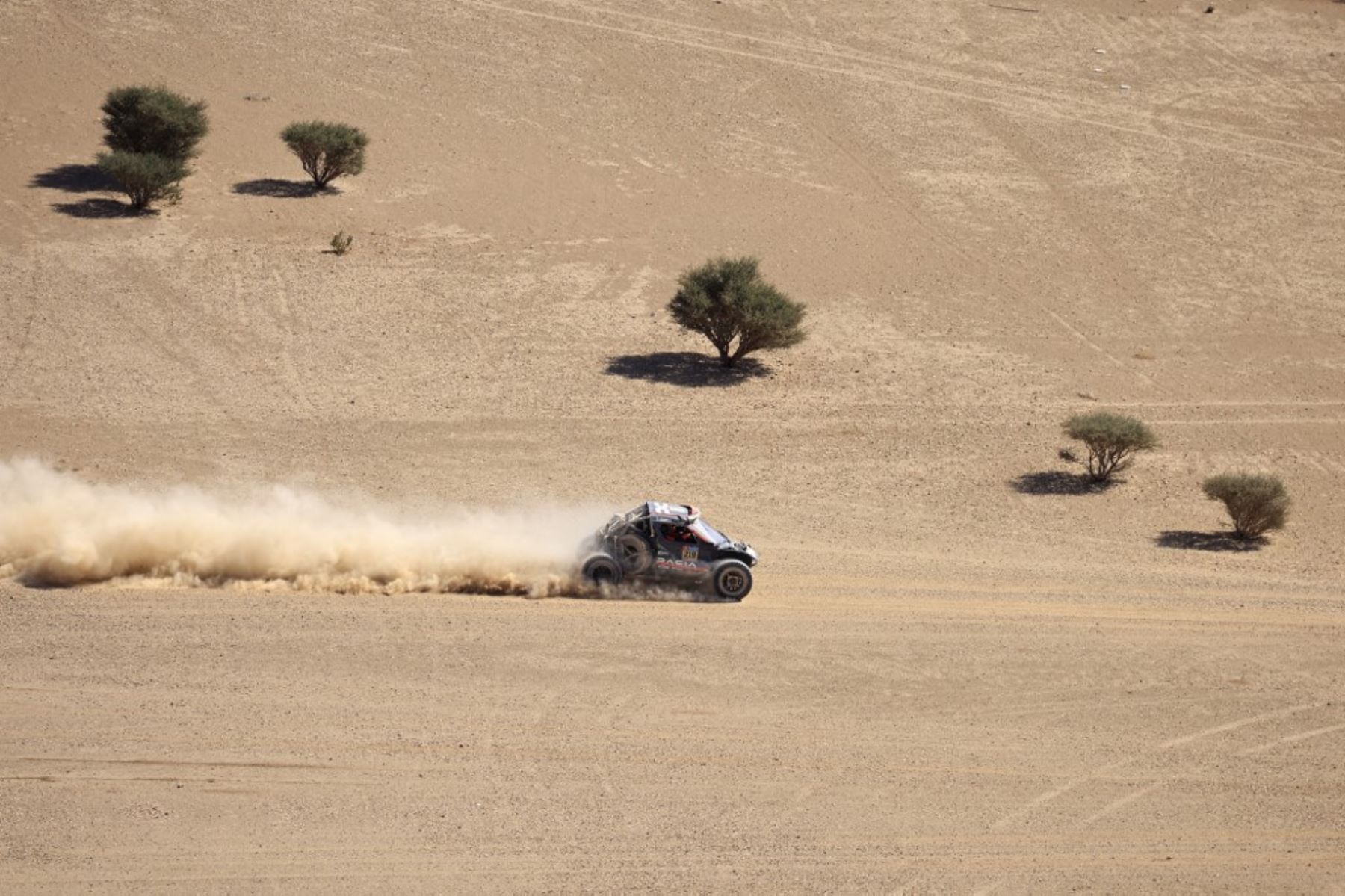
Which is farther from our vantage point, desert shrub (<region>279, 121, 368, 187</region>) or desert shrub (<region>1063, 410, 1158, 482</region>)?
desert shrub (<region>279, 121, 368, 187</region>)

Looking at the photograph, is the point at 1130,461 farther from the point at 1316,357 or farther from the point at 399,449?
the point at 399,449

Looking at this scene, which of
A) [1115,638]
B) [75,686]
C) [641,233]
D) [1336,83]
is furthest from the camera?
[1336,83]

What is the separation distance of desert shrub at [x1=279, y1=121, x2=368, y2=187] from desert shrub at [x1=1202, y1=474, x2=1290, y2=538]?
26.6 meters

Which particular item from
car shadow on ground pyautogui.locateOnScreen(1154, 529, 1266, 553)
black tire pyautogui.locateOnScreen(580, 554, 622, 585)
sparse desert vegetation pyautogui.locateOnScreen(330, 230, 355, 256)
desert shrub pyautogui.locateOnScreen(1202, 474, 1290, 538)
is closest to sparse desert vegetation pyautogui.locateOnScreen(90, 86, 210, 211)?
sparse desert vegetation pyautogui.locateOnScreen(330, 230, 355, 256)

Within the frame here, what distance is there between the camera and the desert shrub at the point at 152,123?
42.3m

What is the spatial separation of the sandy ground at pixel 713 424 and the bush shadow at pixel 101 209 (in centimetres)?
72

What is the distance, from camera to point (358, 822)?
1611 cm

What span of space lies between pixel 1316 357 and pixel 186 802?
100 feet

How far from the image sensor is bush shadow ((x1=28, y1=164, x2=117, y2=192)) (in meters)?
41.6

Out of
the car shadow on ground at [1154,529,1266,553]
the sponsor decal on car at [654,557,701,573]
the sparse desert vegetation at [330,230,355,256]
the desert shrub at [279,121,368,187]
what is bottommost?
the sponsor decal on car at [654,557,701,573]

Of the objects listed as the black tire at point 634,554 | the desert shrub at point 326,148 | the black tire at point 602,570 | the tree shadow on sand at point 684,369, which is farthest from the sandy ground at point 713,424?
the desert shrub at point 326,148

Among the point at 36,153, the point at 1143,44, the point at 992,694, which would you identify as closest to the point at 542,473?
the point at 992,694

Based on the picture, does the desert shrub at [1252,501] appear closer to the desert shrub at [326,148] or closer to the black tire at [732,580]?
the black tire at [732,580]

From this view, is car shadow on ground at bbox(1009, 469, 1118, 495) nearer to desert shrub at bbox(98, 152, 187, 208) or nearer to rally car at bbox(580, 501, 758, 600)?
rally car at bbox(580, 501, 758, 600)
